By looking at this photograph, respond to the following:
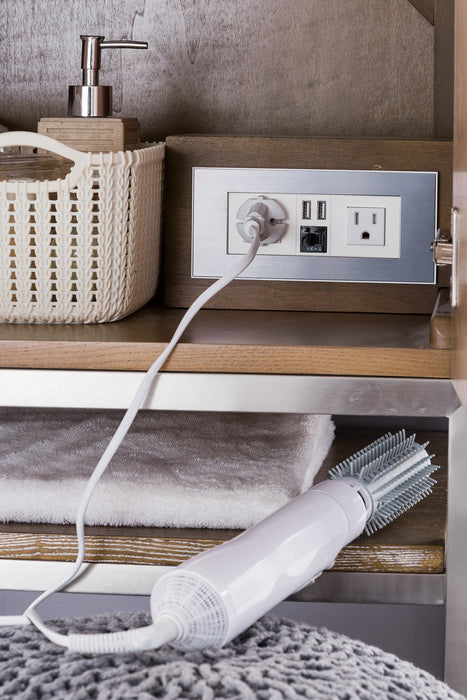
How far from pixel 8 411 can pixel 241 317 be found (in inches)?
11.0

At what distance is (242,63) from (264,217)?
0.30m

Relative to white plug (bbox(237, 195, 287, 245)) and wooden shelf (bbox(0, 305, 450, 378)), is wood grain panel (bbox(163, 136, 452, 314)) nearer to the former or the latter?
white plug (bbox(237, 195, 287, 245))

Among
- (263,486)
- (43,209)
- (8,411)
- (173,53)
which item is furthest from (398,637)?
(173,53)

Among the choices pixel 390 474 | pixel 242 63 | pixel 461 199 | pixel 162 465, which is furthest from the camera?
pixel 242 63

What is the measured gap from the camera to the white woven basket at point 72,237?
2.25ft

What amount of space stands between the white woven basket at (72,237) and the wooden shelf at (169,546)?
0.60 ft

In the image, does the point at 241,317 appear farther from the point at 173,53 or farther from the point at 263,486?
the point at 173,53

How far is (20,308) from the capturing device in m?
0.71

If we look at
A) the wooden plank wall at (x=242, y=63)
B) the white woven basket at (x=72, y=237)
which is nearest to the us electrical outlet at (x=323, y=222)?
the white woven basket at (x=72, y=237)

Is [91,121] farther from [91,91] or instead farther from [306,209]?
[306,209]

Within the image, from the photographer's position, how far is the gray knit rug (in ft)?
1.13

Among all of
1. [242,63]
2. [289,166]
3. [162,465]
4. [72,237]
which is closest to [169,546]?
[162,465]

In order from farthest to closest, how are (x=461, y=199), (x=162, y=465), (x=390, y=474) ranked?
(x=162, y=465)
(x=390, y=474)
(x=461, y=199)

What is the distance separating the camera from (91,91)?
794mm
